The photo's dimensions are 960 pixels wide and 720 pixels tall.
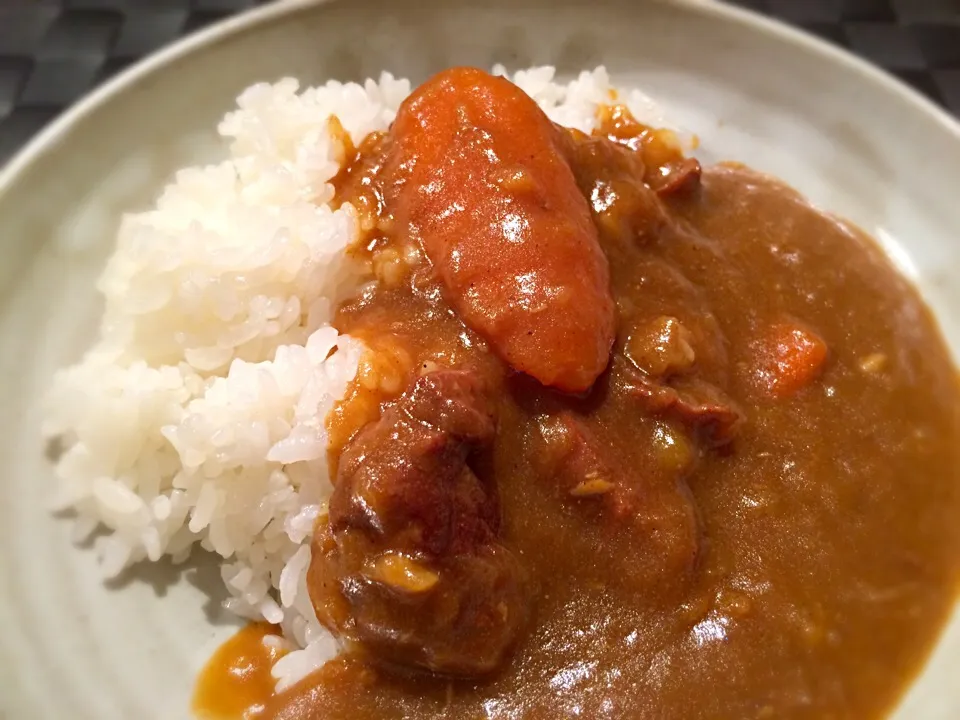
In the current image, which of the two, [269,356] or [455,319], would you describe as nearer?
[455,319]

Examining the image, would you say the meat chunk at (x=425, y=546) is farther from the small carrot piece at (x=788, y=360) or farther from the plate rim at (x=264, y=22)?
the plate rim at (x=264, y=22)

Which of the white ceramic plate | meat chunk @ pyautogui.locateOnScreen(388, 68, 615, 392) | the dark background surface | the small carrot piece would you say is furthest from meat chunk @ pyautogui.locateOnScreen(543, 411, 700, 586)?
the dark background surface

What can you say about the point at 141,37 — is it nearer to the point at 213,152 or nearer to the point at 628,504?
the point at 213,152

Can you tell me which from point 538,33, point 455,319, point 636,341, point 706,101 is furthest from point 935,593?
point 538,33

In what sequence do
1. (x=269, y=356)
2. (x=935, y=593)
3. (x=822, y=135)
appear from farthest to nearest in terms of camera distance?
(x=822, y=135) < (x=269, y=356) < (x=935, y=593)

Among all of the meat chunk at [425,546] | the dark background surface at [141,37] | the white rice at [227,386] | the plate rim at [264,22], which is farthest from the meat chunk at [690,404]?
the dark background surface at [141,37]

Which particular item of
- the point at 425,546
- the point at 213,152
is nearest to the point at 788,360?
the point at 425,546

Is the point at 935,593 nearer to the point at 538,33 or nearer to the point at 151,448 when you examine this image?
the point at 151,448
